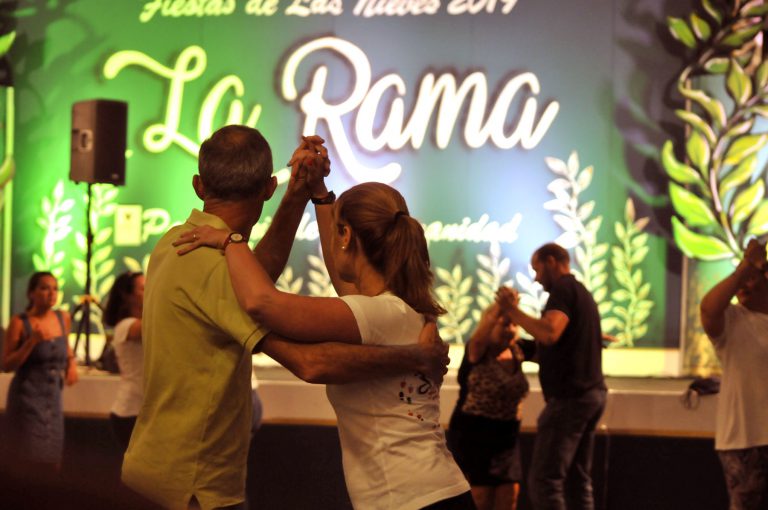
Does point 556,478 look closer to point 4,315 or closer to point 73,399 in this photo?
point 73,399

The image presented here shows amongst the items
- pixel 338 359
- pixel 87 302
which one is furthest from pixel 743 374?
pixel 87 302

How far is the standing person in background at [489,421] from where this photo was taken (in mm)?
4926

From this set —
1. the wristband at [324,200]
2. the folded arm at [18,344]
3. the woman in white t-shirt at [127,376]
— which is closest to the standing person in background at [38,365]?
the folded arm at [18,344]

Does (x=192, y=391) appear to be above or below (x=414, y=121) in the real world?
below

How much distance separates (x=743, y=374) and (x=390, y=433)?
2502 mm

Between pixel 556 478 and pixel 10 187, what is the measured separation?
14.6ft

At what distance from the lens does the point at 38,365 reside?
18.1ft

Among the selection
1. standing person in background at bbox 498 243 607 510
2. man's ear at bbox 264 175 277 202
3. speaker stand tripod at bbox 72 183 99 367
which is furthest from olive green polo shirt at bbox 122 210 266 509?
speaker stand tripod at bbox 72 183 99 367

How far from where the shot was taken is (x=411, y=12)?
285 inches

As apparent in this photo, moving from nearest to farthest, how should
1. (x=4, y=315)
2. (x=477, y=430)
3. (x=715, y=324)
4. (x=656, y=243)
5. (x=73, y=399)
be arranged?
(x=715, y=324) < (x=477, y=430) < (x=73, y=399) < (x=656, y=243) < (x=4, y=315)

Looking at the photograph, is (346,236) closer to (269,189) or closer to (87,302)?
(269,189)

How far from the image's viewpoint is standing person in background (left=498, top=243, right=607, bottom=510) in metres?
5.09

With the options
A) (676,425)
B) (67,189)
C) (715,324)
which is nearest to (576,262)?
(676,425)

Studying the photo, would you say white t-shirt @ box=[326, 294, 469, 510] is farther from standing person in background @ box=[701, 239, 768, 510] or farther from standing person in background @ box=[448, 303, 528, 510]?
standing person in background @ box=[448, 303, 528, 510]
